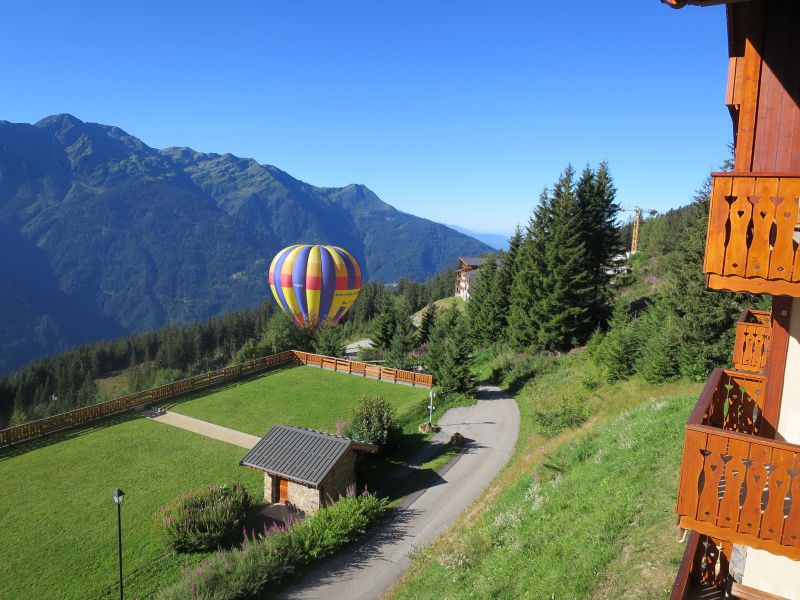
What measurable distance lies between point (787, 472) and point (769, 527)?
0.50m

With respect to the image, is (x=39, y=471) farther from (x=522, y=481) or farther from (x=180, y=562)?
(x=522, y=481)

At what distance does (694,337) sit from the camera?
800 inches

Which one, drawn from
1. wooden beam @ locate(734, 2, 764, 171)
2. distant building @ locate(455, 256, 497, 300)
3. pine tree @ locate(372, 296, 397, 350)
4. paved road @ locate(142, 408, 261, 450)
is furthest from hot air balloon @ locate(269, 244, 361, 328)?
wooden beam @ locate(734, 2, 764, 171)

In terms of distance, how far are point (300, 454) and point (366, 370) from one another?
1493 centimetres

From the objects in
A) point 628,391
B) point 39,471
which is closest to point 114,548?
point 39,471

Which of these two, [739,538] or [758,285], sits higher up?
[758,285]

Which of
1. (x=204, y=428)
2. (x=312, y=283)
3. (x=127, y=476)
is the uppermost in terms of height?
(x=312, y=283)

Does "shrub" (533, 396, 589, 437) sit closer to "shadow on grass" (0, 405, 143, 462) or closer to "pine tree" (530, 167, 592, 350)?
"pine tree" (530, 167, 592, 350)

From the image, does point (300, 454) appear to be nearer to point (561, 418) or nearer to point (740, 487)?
point (561, 418)

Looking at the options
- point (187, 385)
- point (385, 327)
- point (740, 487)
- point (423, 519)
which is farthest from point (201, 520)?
point (385, 327)

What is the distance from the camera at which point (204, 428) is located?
952 inches

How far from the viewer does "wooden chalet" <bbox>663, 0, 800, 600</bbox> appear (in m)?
4.00

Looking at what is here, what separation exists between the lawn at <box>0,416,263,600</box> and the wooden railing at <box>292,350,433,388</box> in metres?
11.9

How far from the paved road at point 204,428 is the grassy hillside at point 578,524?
11614mm
